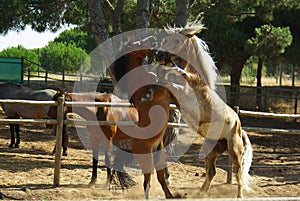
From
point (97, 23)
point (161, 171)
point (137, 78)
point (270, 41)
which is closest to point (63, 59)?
point (270, 41)

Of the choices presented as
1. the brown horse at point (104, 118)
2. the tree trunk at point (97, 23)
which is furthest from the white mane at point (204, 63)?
the tree trunk at point (97, 23)

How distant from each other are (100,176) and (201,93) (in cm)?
252

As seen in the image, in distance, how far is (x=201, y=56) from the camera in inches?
187

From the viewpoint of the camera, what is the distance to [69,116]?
702cm

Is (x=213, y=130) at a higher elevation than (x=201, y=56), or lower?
lower

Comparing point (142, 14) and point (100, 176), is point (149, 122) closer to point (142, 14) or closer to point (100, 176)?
point (100, 176)

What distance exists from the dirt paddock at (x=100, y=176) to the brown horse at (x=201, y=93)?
0.79m

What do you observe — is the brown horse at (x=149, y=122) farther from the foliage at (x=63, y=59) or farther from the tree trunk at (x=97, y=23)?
the foliage at (x=63, y=59)

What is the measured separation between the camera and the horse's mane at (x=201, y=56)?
4629 millimetres

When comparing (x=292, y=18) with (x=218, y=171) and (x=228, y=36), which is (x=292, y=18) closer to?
(x=228, y=36)

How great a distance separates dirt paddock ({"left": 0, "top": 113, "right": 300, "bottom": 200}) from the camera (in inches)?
219

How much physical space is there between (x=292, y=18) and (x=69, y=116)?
11.2 metres

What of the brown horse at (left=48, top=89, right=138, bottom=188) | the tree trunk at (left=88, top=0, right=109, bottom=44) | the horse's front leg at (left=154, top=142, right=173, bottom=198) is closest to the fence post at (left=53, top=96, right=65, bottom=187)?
the brown horse at (left=48, top=89, right=138, bottom=188)

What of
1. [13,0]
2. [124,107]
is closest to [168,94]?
[124,107]
